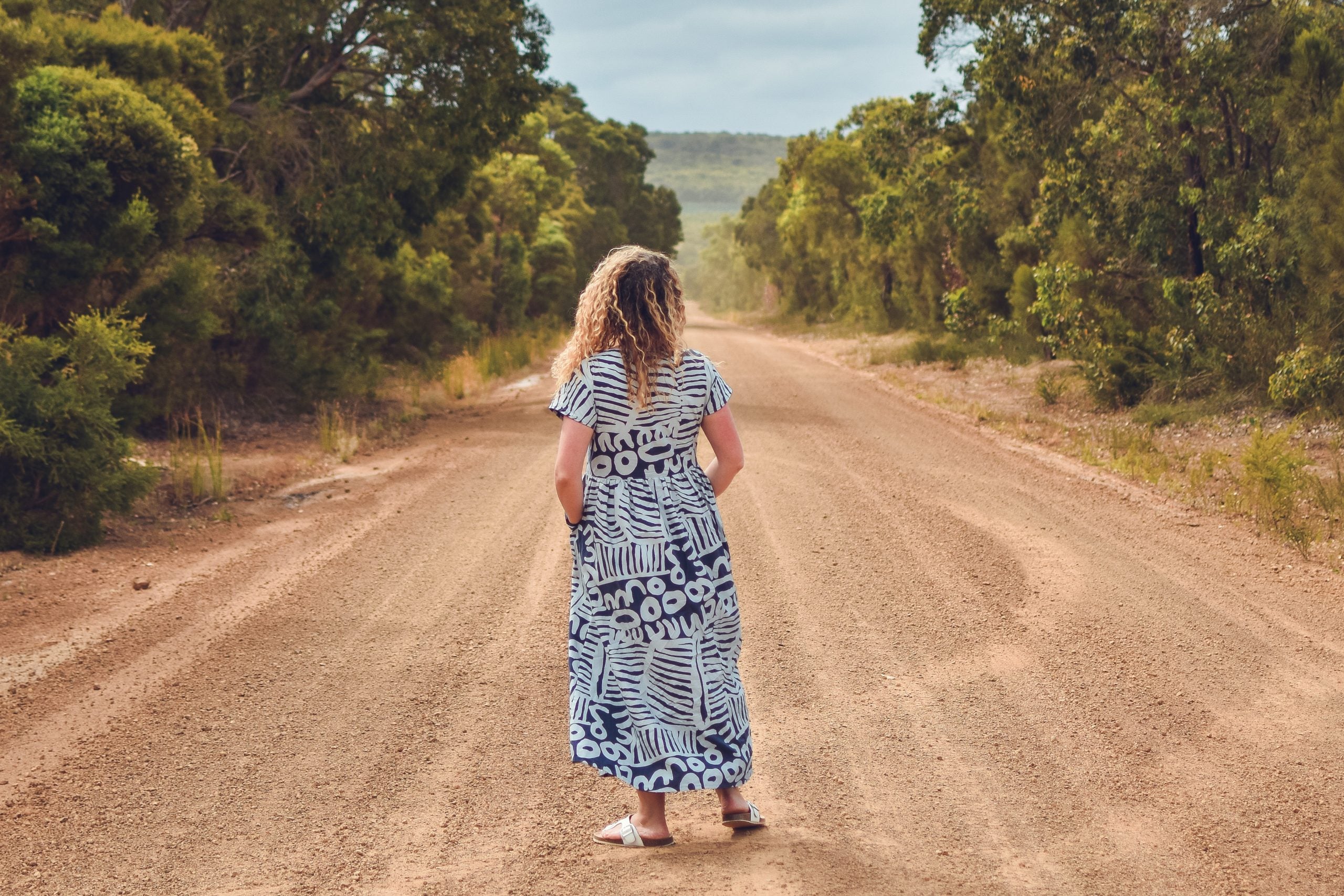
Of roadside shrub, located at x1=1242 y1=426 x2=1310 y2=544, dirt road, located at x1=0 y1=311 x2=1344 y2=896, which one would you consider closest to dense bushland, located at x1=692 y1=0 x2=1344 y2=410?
roadside shrub, located at x1=1242 y1=426 x2=1310 y2=544

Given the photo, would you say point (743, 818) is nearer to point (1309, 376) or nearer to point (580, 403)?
point (580, 403)

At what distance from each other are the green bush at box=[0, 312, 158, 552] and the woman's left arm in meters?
6.04

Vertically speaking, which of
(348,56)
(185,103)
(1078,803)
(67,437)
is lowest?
(1078,803)

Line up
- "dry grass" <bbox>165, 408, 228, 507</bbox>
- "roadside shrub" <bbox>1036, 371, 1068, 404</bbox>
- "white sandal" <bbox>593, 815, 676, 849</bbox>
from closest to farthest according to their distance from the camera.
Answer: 1. "white sandal" <bbox>593, 815, 676, 849</bbox>
2. "dry grass" <bbox>165, 408, 228, 507</bbox>
3. "roadside shrub" <bbox>1036, 371, 1068, 404</bbox>

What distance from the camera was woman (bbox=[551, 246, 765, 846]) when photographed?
381cm

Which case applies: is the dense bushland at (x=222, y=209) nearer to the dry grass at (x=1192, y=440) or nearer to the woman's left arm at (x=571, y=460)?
the woman's left arm at (x=571, y=460)

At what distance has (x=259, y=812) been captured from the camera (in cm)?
423

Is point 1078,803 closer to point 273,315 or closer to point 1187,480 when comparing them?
point 1187,480

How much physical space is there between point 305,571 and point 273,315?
8.26 meters

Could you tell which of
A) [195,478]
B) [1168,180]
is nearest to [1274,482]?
[1168,180]

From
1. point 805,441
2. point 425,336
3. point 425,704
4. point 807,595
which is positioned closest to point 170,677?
point 425,704

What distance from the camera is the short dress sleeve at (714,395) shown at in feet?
12.9

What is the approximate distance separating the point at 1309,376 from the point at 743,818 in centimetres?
955

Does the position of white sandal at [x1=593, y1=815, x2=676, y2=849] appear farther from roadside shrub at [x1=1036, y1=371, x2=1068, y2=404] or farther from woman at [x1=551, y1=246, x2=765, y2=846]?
roadside shrub at [x1=1036, y1=371, x2=1068, y2=404]
